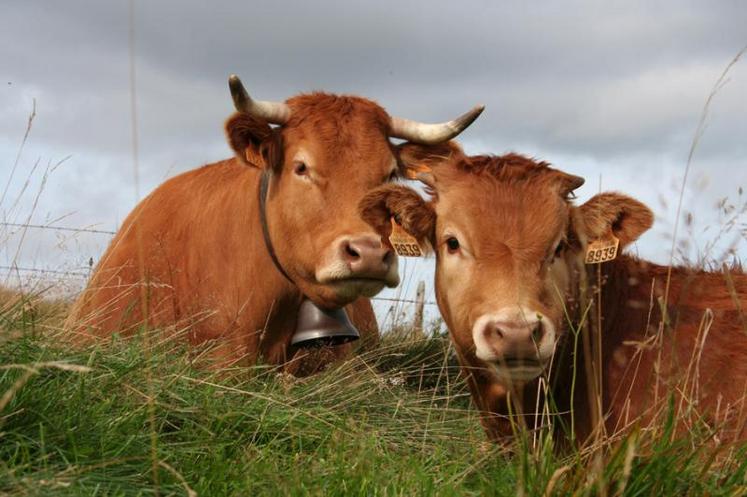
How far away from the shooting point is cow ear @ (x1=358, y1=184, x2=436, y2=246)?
5.18 m

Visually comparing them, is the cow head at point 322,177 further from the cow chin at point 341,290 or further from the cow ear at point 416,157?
the cow ear at point 416,157

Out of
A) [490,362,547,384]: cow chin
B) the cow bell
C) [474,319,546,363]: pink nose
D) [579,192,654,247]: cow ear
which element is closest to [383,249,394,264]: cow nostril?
the cow bell

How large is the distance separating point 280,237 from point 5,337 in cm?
273

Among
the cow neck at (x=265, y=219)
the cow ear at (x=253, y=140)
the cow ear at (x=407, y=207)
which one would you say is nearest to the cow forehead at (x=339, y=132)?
the cow ear at (x=253, y=140)

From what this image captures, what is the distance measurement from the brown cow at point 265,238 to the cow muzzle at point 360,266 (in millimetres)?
14

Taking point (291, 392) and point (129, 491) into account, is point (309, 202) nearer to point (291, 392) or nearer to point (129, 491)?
point (291, 392)

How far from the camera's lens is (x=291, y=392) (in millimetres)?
5344

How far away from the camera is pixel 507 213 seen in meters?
4.73

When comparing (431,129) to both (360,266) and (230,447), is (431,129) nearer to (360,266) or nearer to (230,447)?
(360,266)

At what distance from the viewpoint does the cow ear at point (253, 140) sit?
6848 mm

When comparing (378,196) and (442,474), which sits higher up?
(378,196)

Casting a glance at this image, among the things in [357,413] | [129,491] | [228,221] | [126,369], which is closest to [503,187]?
[357,413]

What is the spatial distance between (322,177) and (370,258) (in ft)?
2.74

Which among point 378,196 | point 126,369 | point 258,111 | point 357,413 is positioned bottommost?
point 357,413
